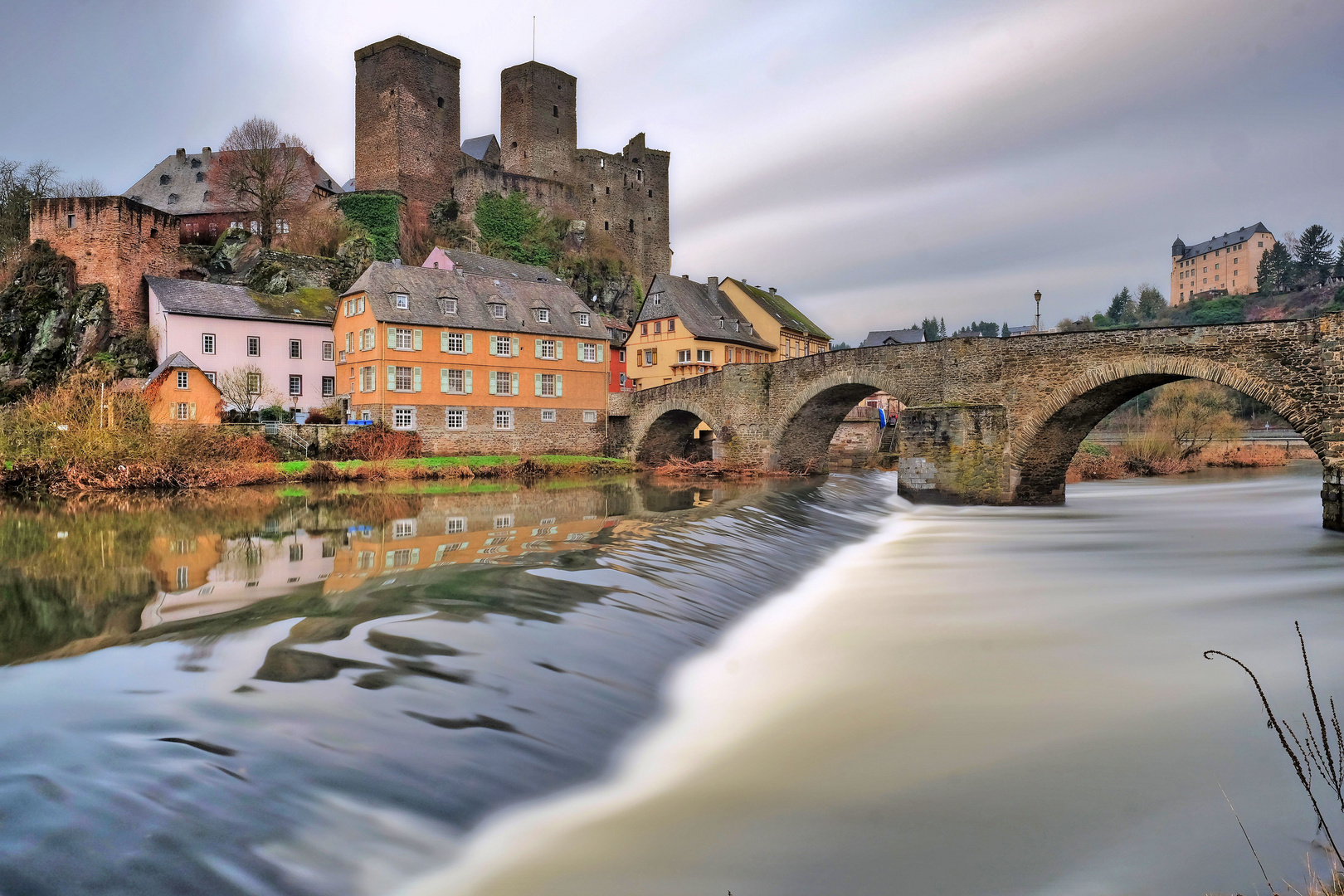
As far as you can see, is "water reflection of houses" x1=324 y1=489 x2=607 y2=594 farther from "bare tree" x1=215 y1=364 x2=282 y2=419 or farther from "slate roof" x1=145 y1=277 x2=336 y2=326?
"slate roof" x1=145 y1=277 x2=336 y2=326

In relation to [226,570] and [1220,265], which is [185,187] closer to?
[226,570]

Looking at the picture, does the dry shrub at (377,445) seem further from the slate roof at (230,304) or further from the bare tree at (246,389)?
the slate roof at (230,304)

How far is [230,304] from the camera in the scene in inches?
1391

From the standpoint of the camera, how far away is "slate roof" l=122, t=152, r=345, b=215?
47.5 m

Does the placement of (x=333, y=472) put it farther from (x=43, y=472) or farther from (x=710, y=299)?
(x=710, y=299)

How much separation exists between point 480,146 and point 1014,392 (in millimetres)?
52876

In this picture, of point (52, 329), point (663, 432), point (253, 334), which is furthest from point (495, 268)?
point (52, 329)

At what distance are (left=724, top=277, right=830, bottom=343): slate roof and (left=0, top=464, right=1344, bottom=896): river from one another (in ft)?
123

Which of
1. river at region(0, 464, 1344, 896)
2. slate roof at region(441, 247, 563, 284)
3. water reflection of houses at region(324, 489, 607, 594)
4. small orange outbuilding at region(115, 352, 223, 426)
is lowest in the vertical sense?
river at region(0, 464, 1344, 896)

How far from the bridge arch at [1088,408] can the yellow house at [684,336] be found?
2152 centimetres

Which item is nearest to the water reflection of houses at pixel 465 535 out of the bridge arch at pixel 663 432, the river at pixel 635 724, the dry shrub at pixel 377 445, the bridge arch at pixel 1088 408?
the river at pixel 635 724

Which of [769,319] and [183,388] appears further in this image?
[769,319]

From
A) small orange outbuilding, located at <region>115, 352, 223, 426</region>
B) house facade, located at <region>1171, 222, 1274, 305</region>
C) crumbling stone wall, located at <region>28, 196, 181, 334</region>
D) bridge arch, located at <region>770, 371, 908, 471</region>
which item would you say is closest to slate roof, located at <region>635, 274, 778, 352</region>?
bridge arch, located at <region>770, 371, 908, 471</region>

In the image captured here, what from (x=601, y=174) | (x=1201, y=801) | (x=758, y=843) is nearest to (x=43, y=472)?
(x=758, y=843)
